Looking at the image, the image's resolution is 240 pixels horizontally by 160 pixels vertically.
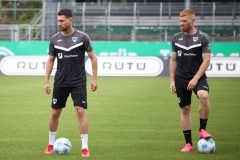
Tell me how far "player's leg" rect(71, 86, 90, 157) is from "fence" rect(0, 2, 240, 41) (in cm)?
2494

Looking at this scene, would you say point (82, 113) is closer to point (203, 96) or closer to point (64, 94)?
point (64, 94)

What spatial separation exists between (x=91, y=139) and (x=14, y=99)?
7858 millimetres

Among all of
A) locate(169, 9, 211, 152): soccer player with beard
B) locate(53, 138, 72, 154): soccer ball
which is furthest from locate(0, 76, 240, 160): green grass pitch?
locate(169, 9, 211, 152): soccer player with beard

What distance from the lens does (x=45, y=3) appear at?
3728 cm

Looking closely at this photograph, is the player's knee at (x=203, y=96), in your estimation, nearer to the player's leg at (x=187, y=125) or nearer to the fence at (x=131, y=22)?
the player's leg at (x=187, y=125)

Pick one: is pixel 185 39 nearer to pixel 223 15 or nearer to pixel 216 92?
pixel 216 92

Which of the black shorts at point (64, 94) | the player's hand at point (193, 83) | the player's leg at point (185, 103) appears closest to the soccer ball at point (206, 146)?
the player's leg at point (185, 103)

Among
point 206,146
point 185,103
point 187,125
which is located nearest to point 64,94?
point 185,103

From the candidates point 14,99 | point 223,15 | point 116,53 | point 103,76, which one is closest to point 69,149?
point 14,99

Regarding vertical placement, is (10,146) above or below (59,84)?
below

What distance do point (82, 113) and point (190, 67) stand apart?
72.3 inches

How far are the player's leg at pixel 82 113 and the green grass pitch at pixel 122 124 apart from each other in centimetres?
19

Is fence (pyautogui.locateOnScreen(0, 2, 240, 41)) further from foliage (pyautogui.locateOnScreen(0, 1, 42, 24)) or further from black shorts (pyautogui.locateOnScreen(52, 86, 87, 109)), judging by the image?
black shorts (pyautogui.locateOnScreen(52, 86, 87, 109))

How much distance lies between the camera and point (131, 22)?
3753 cm
